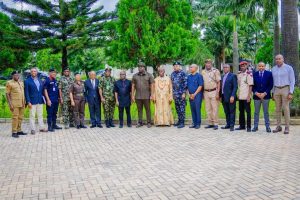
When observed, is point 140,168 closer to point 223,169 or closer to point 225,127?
point 223,169

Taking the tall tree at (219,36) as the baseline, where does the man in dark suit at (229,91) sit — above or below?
below

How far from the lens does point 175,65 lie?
11.5 metres

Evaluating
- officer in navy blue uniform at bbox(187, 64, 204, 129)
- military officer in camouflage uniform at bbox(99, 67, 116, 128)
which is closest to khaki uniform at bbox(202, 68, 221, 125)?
officer in navy blue uniform at bbox(187, 64, 204, 129)

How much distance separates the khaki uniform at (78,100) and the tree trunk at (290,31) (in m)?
7.15

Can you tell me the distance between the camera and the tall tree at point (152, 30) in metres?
20.4

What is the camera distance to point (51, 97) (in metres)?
11.3

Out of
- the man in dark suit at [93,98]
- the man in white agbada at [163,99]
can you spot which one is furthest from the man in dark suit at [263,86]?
the man in dark suit at [93,98]

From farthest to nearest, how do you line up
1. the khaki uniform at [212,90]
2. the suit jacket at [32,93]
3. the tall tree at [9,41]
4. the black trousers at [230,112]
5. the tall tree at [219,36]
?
the tall tree at [219,36] → the tall tree at [9,41] → the khaki uniform at [212,90] → the suit jacket at [32,93] → the black trousers at [230,112]

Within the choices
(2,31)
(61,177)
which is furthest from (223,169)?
(2,31)

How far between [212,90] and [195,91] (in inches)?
20.0

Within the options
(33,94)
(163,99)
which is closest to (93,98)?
(33,94)

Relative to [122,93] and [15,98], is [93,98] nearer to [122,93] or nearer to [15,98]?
[122,93]

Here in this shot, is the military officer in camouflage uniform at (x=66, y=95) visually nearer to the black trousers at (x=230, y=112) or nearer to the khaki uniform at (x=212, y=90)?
the khaki uniform at (x=212, y=90)

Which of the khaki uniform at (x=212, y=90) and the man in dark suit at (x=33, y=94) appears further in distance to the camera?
the khaki uniform at (x=212, y=90)
